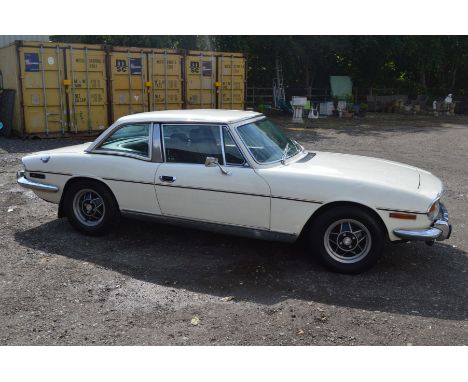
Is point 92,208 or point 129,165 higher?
point 129,165

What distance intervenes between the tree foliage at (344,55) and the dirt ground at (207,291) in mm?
17304

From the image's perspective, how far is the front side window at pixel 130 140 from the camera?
527 cm

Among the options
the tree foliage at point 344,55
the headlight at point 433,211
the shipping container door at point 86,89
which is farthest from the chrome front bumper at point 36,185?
the tree foliage at point 344,55

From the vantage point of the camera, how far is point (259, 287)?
439 cm

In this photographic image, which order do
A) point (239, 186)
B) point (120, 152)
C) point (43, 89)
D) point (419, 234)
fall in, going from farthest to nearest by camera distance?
point (43, 89)
point (120, 152)
point (239, 186)
point (419, 234)

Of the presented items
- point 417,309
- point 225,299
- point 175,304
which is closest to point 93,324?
point 175,304

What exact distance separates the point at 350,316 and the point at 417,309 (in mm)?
601

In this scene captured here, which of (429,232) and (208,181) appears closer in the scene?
(429,232)

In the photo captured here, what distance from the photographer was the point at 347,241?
14.9 ft

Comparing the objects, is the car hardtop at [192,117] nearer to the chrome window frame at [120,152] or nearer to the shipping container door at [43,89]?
the chrome window frame at [120,152]

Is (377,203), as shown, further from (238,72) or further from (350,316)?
(238,72)

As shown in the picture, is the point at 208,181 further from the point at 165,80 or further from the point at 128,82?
the point at 165,80

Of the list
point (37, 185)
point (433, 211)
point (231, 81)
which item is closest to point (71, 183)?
point (37, 185)

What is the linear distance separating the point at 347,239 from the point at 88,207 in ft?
9.83
